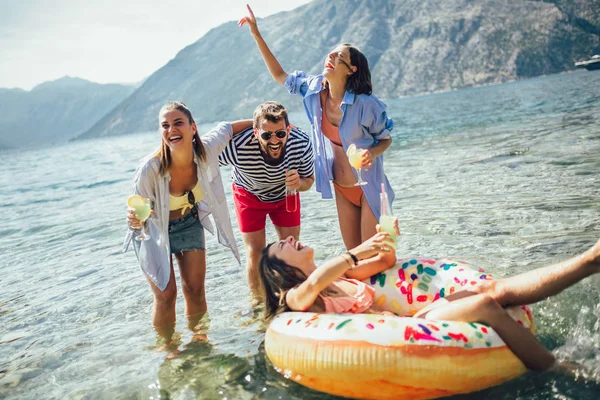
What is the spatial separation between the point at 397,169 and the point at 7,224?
1193cm

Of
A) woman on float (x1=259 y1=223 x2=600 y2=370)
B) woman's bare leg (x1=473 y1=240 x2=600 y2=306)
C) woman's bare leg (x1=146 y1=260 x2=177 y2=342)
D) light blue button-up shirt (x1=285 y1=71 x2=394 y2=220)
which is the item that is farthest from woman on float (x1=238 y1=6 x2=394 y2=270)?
woman's bare leg (x1=146 y1=260 x2=177 y2=342)

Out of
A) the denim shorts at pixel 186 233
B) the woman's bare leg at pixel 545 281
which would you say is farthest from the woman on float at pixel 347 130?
the woman's bare leg at pixel 545 281

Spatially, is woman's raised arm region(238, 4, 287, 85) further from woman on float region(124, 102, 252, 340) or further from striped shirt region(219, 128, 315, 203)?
woman on float region(124, 102, 252, 340)

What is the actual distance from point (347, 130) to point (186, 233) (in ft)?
5.99

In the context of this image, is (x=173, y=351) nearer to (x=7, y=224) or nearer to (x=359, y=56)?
(x=359, y=56)

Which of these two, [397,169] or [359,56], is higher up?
[359,56]

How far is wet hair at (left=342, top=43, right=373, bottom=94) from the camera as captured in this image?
4977 millimetres

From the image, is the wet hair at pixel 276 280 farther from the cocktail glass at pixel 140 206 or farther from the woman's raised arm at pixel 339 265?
the cocktail glass at pixel 140 206

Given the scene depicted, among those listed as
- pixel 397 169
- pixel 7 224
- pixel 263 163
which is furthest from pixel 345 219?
pixel 7 224

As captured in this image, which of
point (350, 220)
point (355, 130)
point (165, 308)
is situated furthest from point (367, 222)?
point (165, 308)

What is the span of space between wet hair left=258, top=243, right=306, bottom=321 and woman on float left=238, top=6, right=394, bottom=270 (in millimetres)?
1224

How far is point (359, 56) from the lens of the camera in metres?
4.99

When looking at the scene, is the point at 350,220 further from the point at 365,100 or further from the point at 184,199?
the point at 184,199

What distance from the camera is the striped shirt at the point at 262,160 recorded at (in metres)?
5.29
